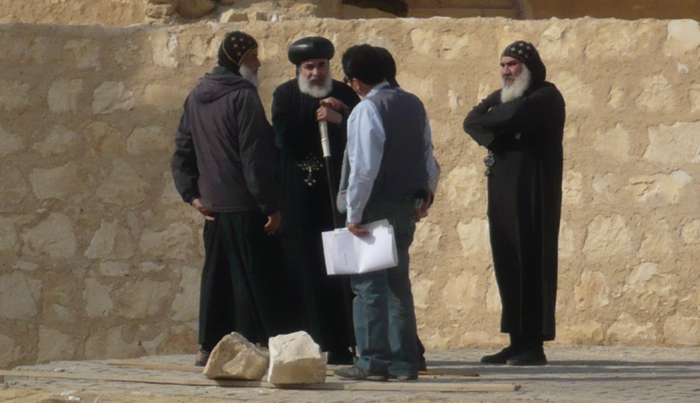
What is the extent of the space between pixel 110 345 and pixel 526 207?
249 cm

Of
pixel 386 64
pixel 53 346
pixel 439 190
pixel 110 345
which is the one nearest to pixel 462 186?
pixel 439 190

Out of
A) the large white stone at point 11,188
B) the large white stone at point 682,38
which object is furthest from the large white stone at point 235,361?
the large white stone at point 682,38

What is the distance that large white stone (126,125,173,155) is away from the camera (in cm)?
739

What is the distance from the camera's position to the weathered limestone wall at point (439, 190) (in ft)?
23.3

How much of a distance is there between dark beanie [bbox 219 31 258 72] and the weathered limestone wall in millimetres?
1288

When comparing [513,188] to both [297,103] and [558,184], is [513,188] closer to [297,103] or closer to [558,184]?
[558,184]

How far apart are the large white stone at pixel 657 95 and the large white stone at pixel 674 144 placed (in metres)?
0.10

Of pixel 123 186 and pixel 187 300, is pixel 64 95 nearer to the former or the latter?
pixel 123 186

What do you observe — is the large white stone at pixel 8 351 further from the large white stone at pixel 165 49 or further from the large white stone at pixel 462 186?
the large white stone at pixel 462 186

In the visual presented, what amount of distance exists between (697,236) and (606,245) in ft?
1.56

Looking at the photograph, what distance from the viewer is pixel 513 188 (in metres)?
6.42

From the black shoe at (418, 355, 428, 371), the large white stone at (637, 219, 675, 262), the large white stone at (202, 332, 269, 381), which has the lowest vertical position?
the black shoe at (418, 355, 428, 371)

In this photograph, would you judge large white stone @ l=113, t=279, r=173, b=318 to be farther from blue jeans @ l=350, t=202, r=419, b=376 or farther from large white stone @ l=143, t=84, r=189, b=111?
blue jeans @ l=350, t=202, r=419, b=376

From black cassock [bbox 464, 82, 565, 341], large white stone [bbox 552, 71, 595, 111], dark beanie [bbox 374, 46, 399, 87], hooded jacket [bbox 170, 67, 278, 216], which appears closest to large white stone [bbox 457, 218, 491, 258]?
black cassock [bbox 464, 82, 565, 341]
